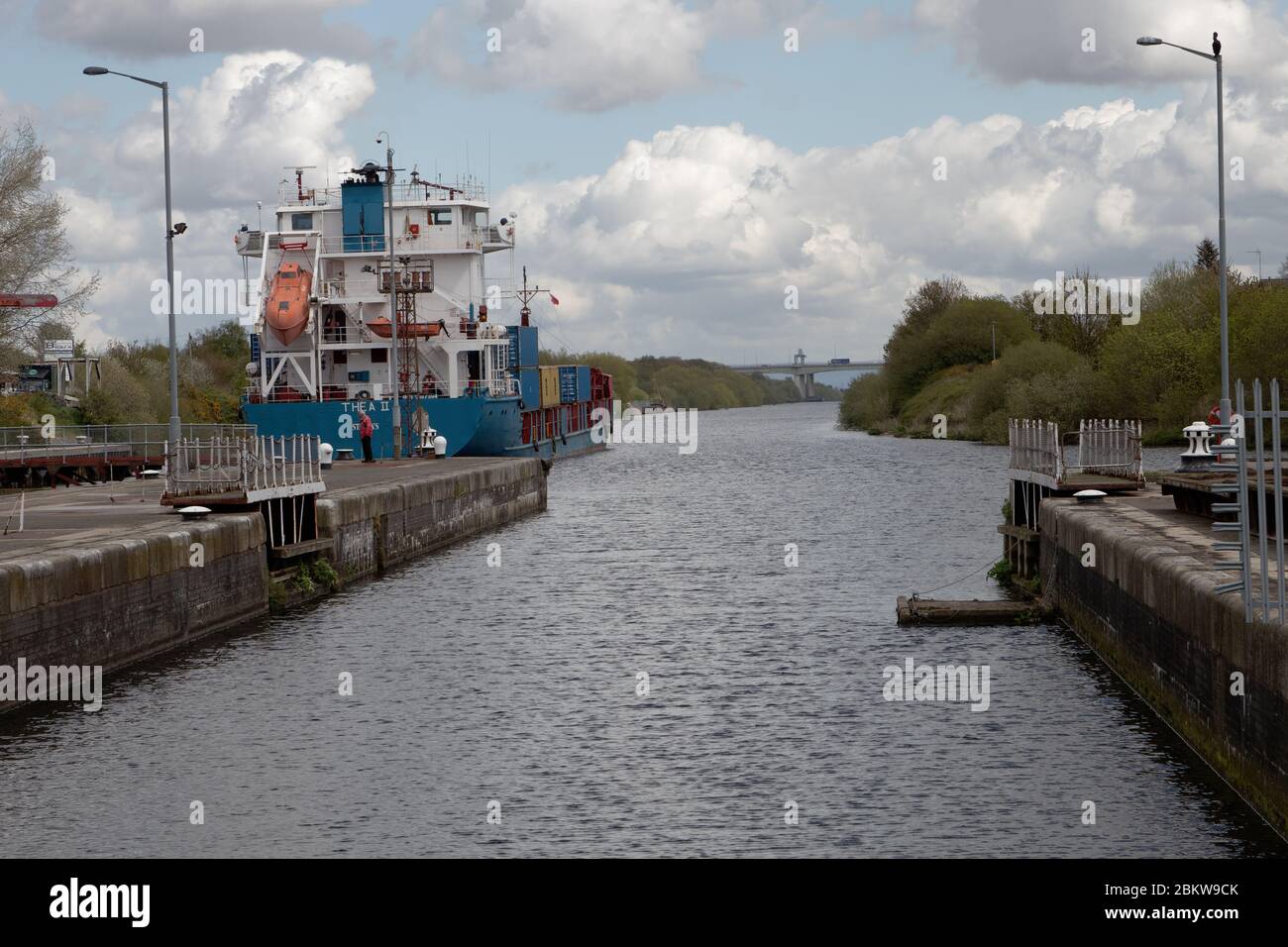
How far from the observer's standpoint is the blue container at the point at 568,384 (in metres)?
93.6

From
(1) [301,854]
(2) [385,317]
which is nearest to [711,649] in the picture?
(1) [301,854]

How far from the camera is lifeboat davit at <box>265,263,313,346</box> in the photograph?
56.1 meters

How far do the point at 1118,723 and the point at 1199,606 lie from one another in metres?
2.91

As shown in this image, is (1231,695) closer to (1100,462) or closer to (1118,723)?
(1118,723)

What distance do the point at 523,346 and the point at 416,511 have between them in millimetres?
43660

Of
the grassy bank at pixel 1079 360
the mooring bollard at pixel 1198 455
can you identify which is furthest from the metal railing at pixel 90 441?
the grassy bank at pixel 1079 360

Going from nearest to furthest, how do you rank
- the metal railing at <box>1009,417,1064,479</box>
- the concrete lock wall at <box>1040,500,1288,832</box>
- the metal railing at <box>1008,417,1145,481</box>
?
the concrete lock wall at <box>1040,500,1288,832</box>
the metal railing at <box>1009,417,1064,479</box>
the metal railing at <box>1008,417,1145,481</box>

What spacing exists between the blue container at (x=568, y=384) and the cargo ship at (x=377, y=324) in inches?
986

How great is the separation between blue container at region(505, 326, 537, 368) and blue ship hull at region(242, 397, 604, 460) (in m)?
12.6

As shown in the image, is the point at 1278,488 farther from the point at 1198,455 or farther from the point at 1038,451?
the point at 1038,451

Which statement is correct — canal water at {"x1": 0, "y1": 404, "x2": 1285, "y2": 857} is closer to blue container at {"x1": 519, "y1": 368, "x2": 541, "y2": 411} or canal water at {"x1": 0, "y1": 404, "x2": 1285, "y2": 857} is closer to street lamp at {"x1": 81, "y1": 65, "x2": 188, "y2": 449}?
street lamp at {"x1": 81, "y1": 65, "x2": 188, "y2": 449}

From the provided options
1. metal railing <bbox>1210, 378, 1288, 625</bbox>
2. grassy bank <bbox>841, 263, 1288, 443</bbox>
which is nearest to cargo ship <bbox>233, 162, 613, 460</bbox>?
grassy bank <bbox>841, 263, 1288, 443</bbox>

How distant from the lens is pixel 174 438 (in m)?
31.9

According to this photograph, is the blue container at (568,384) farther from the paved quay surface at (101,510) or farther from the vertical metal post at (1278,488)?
the vertical metal post at (1278,488)
